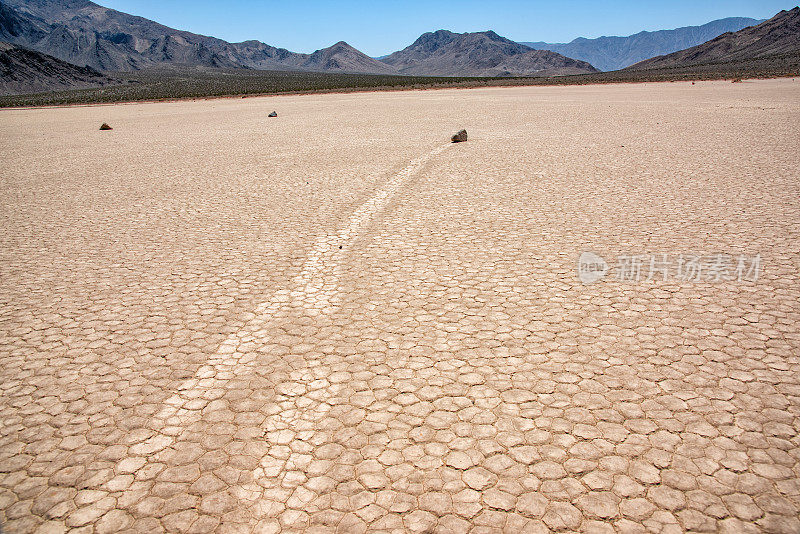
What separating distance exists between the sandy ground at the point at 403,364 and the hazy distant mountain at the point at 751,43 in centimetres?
12731

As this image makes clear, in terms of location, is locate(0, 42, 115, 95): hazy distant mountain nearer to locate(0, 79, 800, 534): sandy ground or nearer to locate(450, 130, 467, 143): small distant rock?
locate(450, 130, 467, 143): small distant rock

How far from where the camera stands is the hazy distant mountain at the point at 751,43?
373 feet

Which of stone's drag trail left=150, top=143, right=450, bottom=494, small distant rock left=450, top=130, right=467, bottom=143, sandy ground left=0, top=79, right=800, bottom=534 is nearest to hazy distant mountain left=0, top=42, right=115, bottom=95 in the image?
small distant rock left=450, top=130, right=467, bottom=143

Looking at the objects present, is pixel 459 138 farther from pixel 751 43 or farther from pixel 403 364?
pixel 751 43

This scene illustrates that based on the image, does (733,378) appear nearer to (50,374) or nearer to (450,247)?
(450,247)

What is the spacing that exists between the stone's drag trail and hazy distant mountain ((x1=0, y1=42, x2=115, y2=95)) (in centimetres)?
7603

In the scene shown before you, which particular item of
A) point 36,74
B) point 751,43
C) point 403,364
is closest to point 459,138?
point 403,364

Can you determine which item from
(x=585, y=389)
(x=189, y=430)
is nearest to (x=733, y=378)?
(x=585, y=389)

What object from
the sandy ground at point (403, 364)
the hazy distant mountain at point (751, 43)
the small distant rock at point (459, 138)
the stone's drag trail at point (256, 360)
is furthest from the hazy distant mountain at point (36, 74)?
the hazy distant mountain at point (751, 43)

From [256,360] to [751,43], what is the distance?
162383 mm

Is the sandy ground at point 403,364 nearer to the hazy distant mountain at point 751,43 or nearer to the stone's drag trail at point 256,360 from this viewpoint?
the stone's drag trail at point 256,360

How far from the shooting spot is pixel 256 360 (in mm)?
3551

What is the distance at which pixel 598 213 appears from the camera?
21.8 feet

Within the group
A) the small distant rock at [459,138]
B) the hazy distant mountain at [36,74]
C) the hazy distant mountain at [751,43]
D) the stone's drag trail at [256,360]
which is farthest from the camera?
the hazy distant mountain at [751,43]
